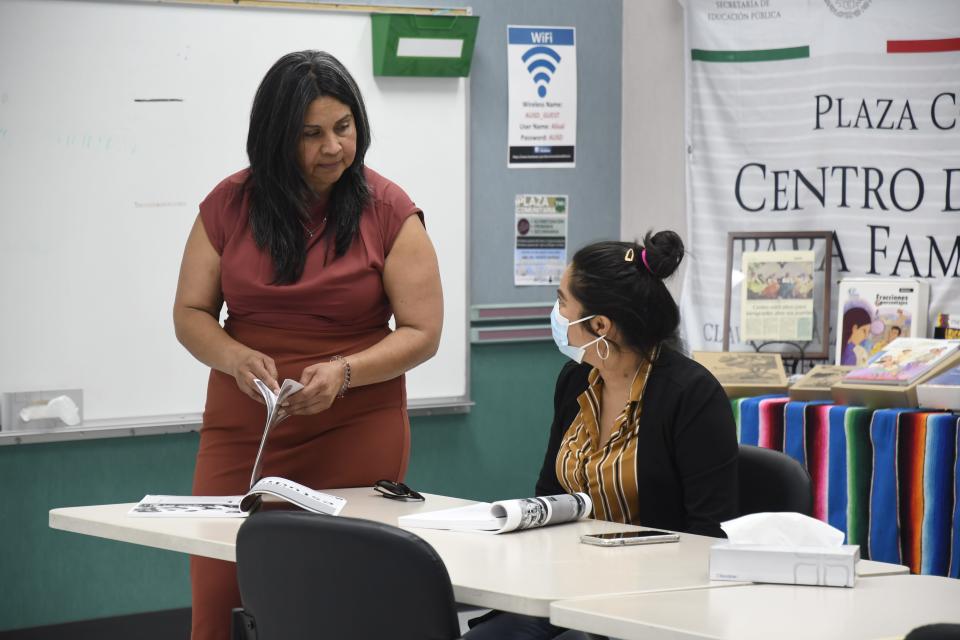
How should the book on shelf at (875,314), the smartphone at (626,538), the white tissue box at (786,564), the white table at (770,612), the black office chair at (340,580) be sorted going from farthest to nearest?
the book on shelf at (875,314)
the smartphone at (626,538)
the white tissue box at (786,564)
the black office chair at (340,580)
the white table at (770,612)

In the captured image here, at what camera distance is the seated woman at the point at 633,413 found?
2217mm

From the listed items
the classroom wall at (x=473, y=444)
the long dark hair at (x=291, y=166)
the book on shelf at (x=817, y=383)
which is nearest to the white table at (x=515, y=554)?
the long dark hair at (x=291, y=166)

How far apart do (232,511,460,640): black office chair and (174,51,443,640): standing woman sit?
0.67m

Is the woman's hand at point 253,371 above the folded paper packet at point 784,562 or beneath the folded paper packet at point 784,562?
above

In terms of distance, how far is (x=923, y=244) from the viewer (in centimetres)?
366

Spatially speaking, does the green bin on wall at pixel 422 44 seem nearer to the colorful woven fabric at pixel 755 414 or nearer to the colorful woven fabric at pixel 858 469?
the colorful woven fabric at pixel 755 414

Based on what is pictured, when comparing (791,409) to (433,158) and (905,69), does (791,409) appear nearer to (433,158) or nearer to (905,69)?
(905,69)

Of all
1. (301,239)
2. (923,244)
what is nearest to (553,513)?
(301,239)

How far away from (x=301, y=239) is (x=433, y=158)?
1875 millimetres

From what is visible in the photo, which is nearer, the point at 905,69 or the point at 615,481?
the point at 615,481

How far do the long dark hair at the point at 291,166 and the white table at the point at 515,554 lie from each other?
501 millimetres

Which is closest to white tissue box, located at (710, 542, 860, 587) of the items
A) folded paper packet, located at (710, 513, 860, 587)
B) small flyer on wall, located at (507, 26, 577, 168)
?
folded paper packet, located at (710, 513, 860, 587)

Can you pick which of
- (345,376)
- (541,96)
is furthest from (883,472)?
(541,96)

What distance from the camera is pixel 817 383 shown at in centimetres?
347
